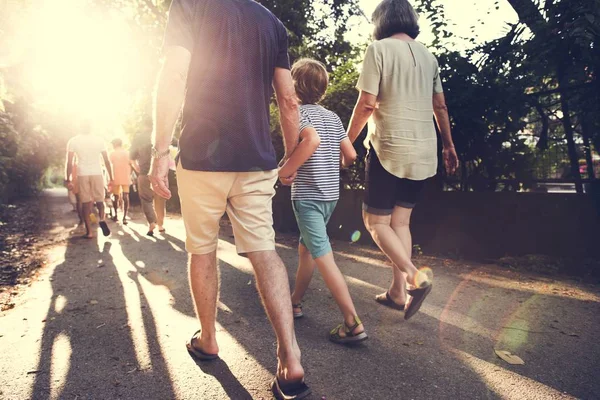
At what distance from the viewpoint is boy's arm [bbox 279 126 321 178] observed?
9.47ft

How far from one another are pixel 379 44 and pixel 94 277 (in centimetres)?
396

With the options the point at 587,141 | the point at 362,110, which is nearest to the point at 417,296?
the point at 362,110

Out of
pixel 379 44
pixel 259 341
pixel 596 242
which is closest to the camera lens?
pixel 259 341

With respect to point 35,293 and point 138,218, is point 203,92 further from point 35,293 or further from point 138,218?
point 138,218

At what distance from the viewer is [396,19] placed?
347cm

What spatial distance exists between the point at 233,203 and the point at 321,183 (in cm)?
83

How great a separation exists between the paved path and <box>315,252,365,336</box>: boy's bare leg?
0.19m

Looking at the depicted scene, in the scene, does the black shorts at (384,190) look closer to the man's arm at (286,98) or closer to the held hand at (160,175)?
the man's arm at (286,98)

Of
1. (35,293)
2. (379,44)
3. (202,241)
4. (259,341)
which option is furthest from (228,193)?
(35,293)

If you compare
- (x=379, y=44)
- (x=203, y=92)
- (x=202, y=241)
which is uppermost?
(x=379, y=44)

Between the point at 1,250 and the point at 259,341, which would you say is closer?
the point at 259,341

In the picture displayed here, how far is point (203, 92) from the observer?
95.0 inches

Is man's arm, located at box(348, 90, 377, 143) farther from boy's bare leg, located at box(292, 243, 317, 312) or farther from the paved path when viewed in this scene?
the paved path

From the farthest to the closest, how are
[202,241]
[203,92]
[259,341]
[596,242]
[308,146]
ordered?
[596,242]
[259,341]
[308,146]
[202,241]
[203,92]
